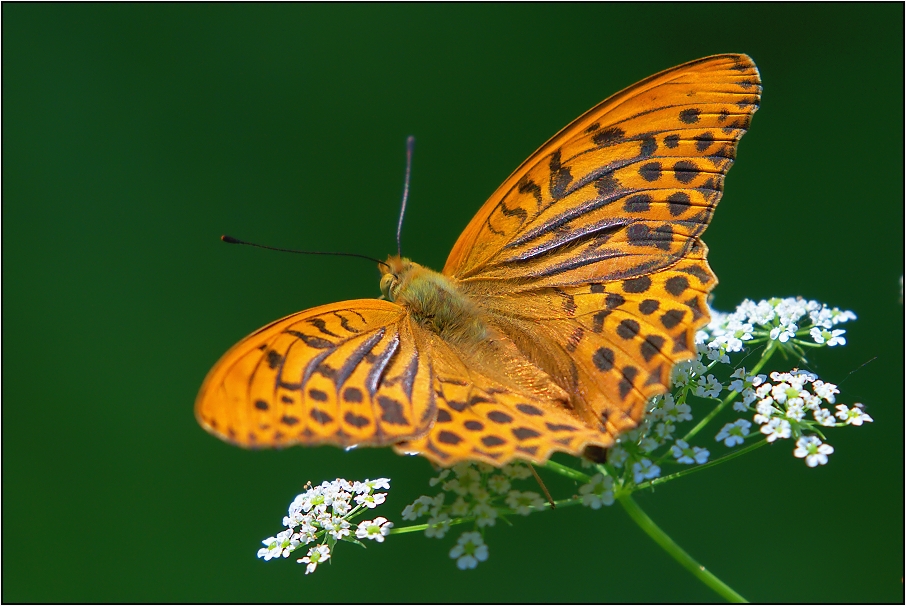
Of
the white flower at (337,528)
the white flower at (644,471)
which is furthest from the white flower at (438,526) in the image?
the white flower at (644,471)

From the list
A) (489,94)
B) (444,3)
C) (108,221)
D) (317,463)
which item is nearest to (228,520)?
→ (317,463)

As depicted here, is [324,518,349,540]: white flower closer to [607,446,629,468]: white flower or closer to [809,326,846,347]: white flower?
[607,446,629,468]: white flower

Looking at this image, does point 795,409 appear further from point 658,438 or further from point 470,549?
point 470,549

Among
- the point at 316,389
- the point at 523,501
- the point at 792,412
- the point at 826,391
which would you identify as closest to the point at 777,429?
the point at 792,412

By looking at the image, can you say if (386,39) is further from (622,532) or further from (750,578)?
(750,578)

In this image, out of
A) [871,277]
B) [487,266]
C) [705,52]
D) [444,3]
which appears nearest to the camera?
[487,266]

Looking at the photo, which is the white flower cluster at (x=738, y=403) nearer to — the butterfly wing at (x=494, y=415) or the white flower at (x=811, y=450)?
the white flower at (x=811, y=450)
